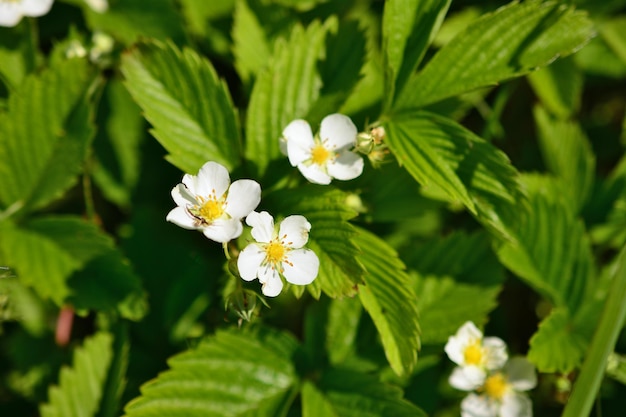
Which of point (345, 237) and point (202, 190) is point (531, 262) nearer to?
point (345, 237)

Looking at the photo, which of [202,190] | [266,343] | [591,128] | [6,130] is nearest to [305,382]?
[266,343]

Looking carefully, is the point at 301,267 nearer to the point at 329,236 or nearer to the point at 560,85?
the point at 329,236

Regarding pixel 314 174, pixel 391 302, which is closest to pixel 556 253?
pixel 391 302

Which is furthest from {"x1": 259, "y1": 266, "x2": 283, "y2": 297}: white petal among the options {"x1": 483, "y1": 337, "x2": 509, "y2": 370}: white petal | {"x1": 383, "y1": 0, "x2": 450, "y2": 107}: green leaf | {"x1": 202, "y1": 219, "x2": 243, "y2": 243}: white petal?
{"x1": 483, "y1": 337, "x2": 509, "y2": 370}: white petal

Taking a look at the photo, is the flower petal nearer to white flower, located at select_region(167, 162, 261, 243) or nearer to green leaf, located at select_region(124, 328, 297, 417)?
white flower, located at select_region(167, 162, 261, 243)

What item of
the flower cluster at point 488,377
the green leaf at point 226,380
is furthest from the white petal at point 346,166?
the flower cluster at point 488,377
